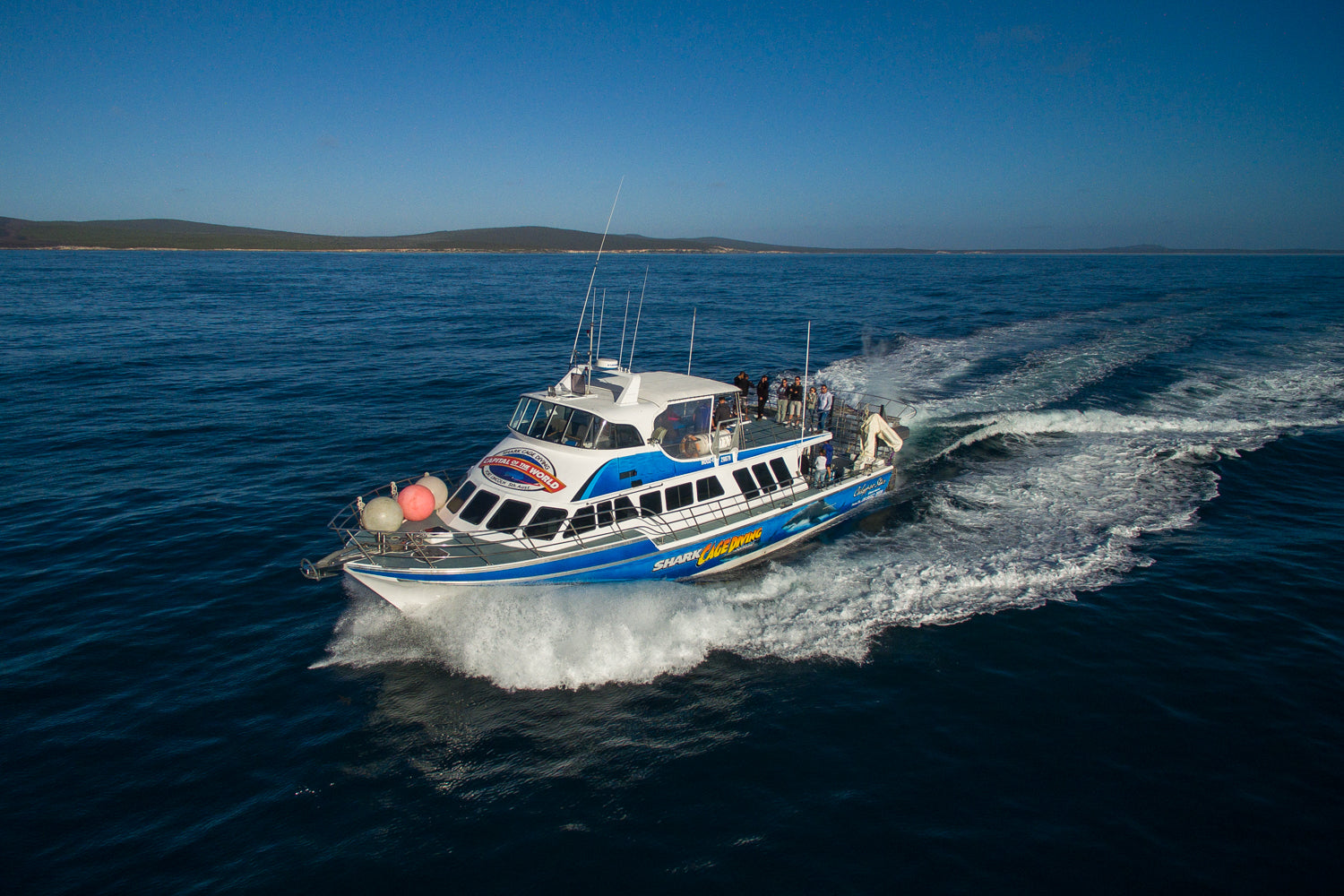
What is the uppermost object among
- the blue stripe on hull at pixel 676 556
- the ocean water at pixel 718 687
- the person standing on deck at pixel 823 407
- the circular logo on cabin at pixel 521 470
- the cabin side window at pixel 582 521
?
the person standing on deck at pixel 823 407

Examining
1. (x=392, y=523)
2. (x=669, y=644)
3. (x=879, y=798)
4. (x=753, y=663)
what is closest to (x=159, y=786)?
(x=392, y=523)

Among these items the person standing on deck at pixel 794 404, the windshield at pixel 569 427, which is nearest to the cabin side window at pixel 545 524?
the windshield at pixel 569 427

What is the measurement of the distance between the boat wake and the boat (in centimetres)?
72

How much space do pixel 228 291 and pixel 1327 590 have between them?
10053 centimetres

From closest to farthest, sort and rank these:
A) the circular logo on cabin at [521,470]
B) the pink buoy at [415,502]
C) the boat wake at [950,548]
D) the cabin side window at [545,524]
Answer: the boat wake at [950,548] → the pink buoy at [415,502] → the cabin side window at [545,524] → the circular logo on cabin at [521,470]

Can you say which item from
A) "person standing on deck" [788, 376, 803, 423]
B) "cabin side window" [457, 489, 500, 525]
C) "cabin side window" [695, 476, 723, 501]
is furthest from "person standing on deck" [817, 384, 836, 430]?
"cabin side window" [457, 489, 500, 525]

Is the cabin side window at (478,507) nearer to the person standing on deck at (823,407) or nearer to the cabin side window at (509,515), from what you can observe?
the cabin side window at (509,515)

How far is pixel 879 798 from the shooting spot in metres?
10.2

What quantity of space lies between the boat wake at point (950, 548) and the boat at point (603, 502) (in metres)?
0.72

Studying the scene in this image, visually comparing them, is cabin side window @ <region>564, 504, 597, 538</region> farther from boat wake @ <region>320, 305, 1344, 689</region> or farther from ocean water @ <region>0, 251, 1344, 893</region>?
ocean water @ <region>0, 251, 1344, 893</region>

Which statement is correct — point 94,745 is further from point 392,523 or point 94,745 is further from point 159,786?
point 392,523

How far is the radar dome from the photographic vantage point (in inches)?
540

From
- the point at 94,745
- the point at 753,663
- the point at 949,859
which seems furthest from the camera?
the point at 753,663

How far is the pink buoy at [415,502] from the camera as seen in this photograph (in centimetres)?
1444
